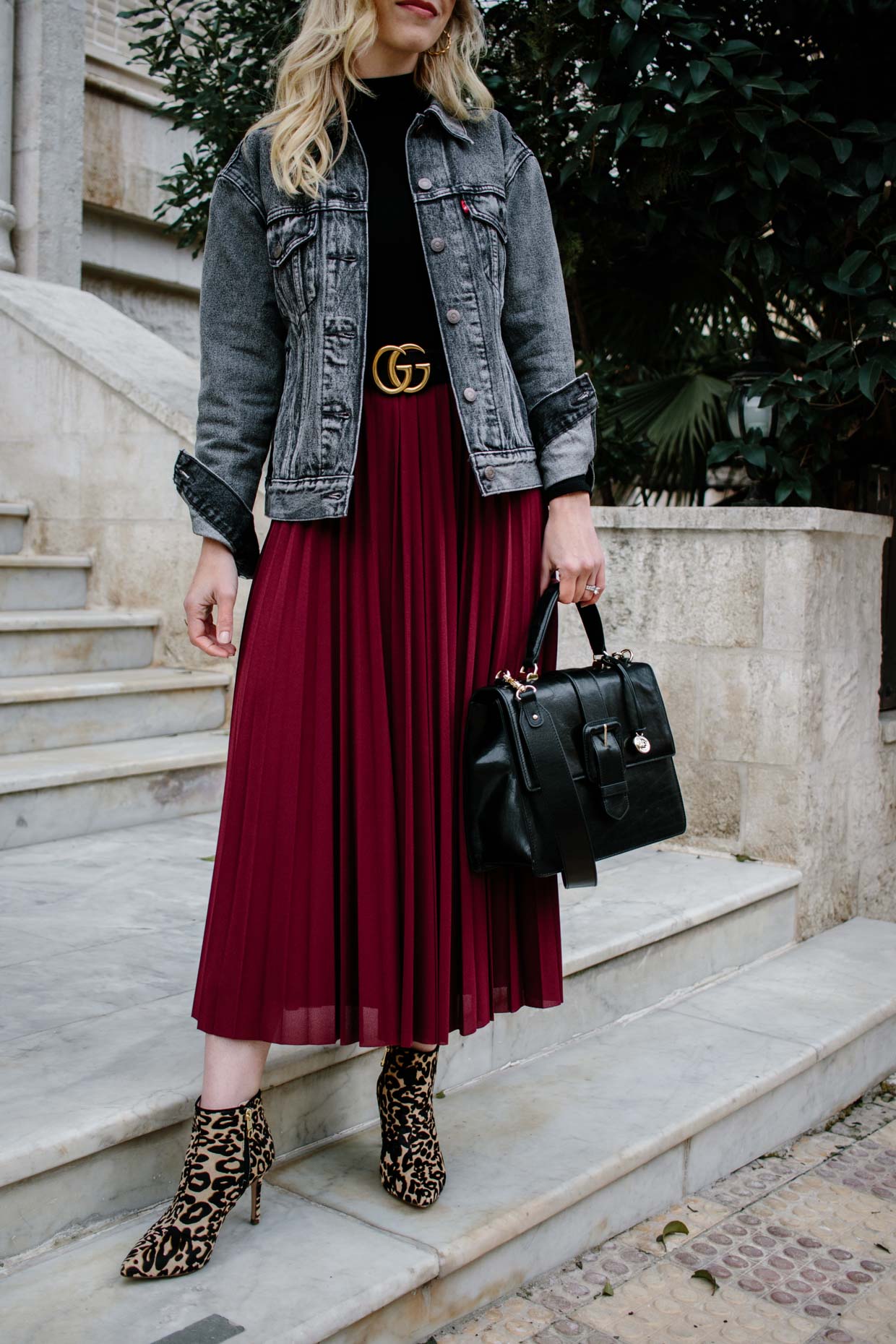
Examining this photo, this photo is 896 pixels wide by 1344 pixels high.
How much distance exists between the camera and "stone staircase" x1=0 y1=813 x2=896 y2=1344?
1.92 m

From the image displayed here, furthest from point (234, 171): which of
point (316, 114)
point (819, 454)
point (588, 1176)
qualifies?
point (819, 454)

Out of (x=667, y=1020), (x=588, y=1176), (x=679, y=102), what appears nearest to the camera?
(x=588, y=1176)

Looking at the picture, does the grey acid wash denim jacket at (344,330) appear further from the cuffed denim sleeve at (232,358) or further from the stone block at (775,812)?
the stone block at (775,812)

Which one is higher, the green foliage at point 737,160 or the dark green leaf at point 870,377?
the green foliage at point 737,160

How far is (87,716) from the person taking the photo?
168 inches

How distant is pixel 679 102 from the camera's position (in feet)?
12.0

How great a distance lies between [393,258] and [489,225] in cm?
17

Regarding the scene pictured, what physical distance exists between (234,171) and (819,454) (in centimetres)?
260

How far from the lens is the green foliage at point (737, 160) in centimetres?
368

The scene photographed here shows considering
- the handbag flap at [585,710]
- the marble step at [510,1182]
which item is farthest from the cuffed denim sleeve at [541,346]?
the marble step at [510,1182]

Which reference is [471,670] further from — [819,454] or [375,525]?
[819,454]

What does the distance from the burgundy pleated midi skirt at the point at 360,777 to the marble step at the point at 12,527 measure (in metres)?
3.49

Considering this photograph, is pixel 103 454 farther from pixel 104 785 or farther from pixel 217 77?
pixel 104 785

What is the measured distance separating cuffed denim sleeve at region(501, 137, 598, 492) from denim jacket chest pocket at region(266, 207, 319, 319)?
334mm
